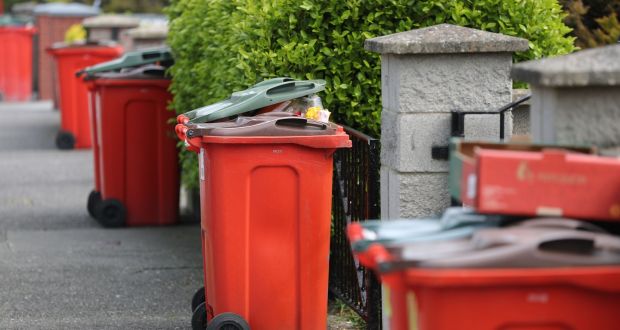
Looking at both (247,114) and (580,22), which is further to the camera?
(580,22)

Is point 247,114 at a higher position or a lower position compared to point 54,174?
higher

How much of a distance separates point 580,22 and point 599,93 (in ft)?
18.8

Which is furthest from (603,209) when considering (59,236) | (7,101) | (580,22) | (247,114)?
(7,101)

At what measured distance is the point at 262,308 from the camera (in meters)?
5.82

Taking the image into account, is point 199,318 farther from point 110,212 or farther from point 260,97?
point 110,212

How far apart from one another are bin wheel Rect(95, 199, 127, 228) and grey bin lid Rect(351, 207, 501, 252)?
7.15m

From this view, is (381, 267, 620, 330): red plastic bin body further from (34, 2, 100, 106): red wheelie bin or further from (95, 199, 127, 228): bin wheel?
(34, 2, 100, 106): red wheelie bin

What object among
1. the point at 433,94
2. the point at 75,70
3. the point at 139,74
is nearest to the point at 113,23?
the point at 75,70

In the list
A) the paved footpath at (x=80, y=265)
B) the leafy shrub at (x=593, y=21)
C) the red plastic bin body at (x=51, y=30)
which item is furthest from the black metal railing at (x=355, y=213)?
the red plastic bin body at (x=51, y=30)

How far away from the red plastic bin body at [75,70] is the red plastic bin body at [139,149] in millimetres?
5433

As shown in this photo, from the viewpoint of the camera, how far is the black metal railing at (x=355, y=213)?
6094mm

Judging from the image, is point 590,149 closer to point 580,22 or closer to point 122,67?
point 580,22

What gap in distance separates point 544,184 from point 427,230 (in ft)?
1.18

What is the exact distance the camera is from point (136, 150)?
413 inches
